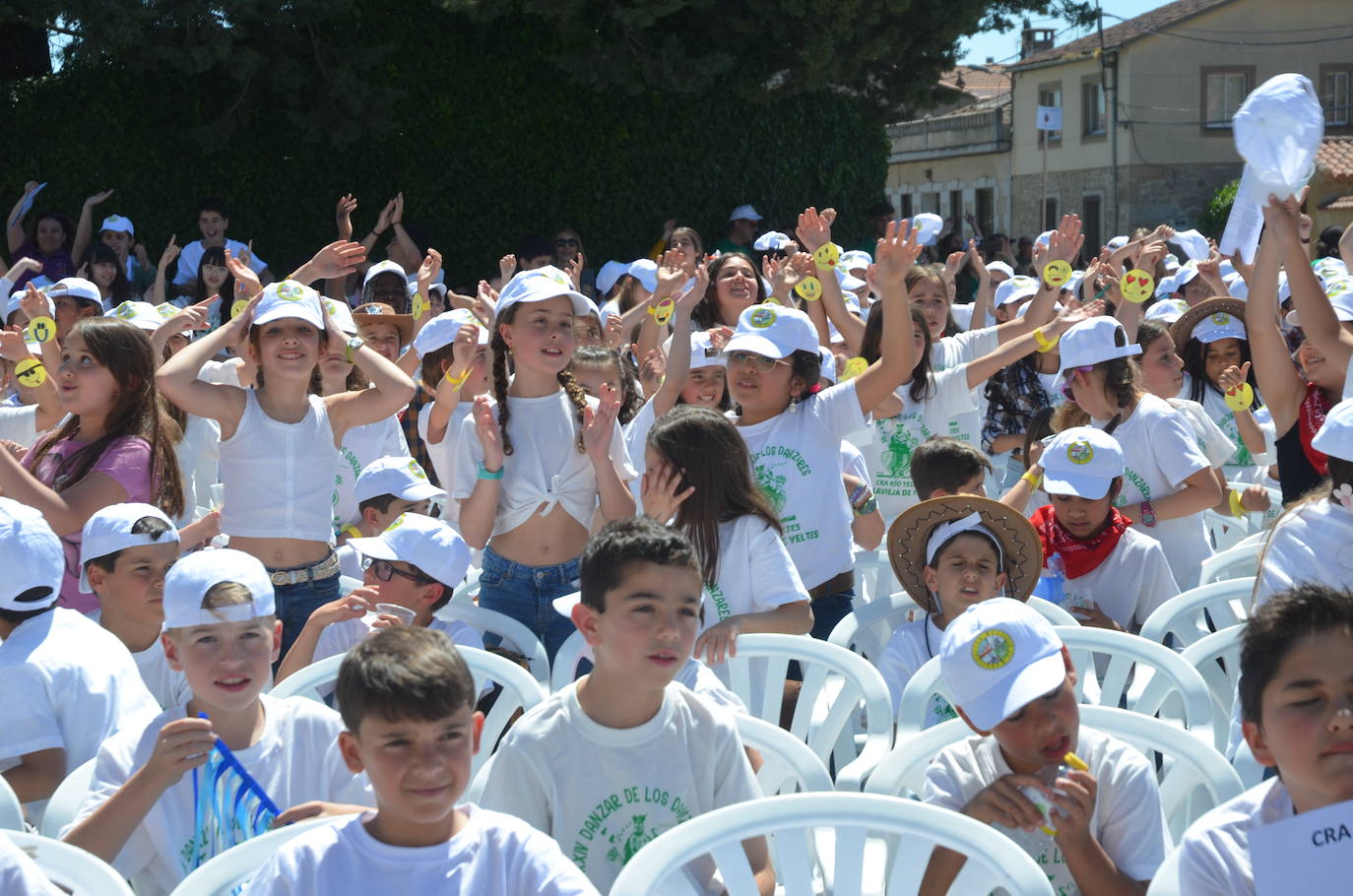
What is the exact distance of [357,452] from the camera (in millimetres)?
5980

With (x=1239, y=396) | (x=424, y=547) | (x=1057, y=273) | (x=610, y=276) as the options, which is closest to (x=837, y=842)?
(x=424, y=547)

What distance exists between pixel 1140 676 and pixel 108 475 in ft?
10.3

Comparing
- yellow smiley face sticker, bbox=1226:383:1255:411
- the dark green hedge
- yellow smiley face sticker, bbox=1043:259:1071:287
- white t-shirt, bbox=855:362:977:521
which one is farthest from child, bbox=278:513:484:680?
the dark green hedge

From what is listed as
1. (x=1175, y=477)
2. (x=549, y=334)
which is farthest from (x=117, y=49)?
(x=1175, y=477)

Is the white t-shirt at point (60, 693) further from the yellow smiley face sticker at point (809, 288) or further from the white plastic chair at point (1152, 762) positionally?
the yellow smiley face sticker at point (809, 288)

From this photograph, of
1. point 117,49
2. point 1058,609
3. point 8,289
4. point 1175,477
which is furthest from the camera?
point 117,49

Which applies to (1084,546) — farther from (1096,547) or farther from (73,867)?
(73,867)

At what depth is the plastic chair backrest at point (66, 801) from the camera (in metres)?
3.00

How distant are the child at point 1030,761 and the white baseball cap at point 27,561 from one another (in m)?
2.02

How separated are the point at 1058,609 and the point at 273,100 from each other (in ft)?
41.0

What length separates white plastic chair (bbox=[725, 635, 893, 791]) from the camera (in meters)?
3.76

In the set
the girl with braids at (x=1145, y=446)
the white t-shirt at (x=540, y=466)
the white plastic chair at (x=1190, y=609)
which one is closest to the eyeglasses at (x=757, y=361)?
the white t-shirt at (x=540, y=466)

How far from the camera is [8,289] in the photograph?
972 cm

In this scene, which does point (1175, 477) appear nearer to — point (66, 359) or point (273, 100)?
point (66, 359)
